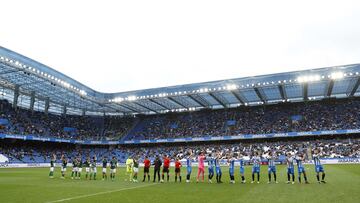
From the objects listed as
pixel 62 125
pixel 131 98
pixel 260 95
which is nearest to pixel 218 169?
pixel 260 95

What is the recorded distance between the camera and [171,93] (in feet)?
188

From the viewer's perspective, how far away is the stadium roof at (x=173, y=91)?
4559cm

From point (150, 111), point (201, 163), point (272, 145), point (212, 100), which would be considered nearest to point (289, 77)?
point (272, 145)

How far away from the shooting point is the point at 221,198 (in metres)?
13.1

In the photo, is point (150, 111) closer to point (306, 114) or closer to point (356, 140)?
point (306, 114)

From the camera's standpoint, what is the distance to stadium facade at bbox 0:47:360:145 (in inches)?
1813

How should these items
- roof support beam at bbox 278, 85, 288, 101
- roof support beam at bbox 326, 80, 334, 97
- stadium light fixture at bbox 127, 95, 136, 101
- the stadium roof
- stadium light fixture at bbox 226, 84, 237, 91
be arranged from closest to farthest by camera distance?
the stadium roof → roof support beam at bbox 326, 80, 334, 97 → stadium light fixture at bbox 226, 84, 237, 91 → roof support beam at bbox 278, 85, 288, 101 → stadium light fixture at bbox 127, 95, 136, 101

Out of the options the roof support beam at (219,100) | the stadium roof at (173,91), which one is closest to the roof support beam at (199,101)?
the stadium roof at (173,91)

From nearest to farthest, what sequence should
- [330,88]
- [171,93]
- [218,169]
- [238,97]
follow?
[218,169] < [330,88] < [171,93] < [238,97]

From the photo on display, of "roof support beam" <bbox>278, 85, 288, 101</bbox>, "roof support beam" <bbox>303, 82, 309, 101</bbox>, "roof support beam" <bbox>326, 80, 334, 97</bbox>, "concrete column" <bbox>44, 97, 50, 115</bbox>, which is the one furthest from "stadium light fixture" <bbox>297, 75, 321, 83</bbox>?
"concrete column" <bbox>44, 97, 50, 115</bbox>

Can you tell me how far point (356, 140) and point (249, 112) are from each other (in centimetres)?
2105

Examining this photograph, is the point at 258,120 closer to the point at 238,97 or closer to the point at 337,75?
the point at 238,97

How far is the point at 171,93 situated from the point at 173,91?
2.69 ft

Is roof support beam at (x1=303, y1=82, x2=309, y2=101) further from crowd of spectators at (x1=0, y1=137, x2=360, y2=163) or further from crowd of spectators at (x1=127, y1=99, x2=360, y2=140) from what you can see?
crowd of spectators at (x1=0, y1=137, x2=360, y2=163)
